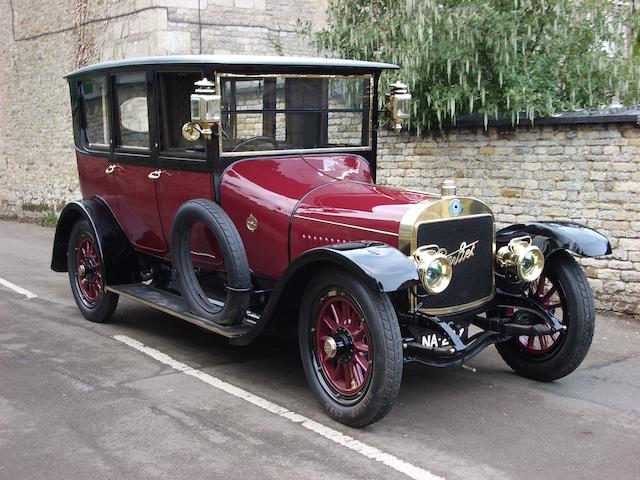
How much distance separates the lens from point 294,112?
5.41m

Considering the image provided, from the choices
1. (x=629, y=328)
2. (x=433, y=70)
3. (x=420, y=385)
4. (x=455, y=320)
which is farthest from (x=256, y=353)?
(x=433, y=70)

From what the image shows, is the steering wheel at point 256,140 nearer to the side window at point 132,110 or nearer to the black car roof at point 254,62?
the black car roof at point 254,62

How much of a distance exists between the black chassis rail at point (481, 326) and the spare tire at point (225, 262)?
1090mm

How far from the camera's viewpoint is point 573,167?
7.06 m

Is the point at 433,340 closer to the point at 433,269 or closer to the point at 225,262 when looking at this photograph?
the point at 433,269

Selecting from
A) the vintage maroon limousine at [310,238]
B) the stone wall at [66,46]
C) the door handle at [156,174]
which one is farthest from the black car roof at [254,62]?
the stone wall at [66,46]

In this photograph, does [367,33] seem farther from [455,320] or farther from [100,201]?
[455,320]

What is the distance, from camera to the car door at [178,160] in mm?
5203

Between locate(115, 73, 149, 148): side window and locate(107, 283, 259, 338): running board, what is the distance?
112 cm

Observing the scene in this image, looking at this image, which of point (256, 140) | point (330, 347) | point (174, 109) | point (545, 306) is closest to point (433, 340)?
point (330, 347)

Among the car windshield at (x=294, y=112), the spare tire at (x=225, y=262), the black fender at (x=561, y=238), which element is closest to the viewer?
the black fender at (x=561, y=238)

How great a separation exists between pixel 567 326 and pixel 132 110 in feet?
11.8

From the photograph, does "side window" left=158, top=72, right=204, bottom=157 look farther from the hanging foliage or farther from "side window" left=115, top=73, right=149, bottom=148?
the hanging foliage

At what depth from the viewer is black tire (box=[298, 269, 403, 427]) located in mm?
3803
